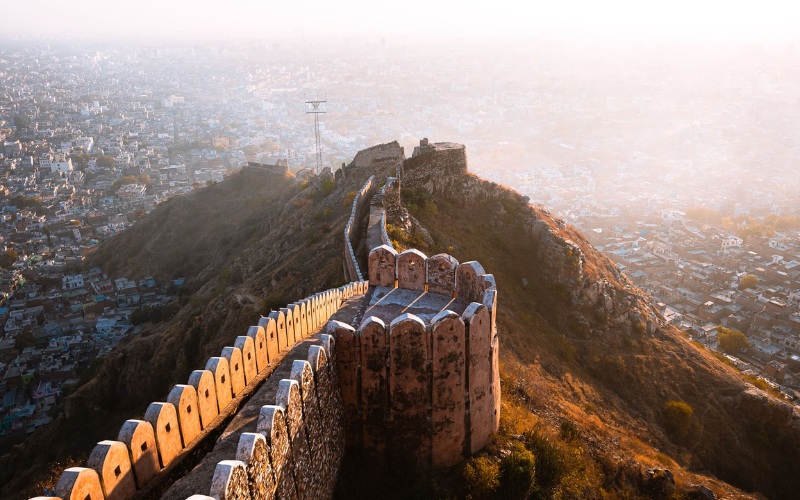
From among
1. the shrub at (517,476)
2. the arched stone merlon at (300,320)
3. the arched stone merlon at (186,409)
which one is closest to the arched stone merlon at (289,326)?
the arched stone merlon at (300,320)

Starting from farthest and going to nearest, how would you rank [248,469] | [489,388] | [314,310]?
[314,310]
[489,388]
[248,469]

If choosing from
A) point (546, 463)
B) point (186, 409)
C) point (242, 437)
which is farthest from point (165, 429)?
point (546, 463)

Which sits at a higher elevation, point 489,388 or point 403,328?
point 403,328

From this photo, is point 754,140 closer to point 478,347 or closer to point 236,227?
point 236,227

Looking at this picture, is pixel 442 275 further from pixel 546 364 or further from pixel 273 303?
pixel 273 303

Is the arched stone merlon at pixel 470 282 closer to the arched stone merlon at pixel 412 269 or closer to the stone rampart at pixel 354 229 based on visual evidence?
the arched stone merlon at pixel 412 269

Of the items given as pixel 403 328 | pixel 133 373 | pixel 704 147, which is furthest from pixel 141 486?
pixel 704 147

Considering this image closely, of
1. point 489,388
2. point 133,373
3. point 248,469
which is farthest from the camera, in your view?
point 133,373

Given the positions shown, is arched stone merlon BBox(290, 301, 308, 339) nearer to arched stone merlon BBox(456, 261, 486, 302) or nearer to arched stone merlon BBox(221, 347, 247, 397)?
arched stone merlon BBox(221, 347, 247, 397)
